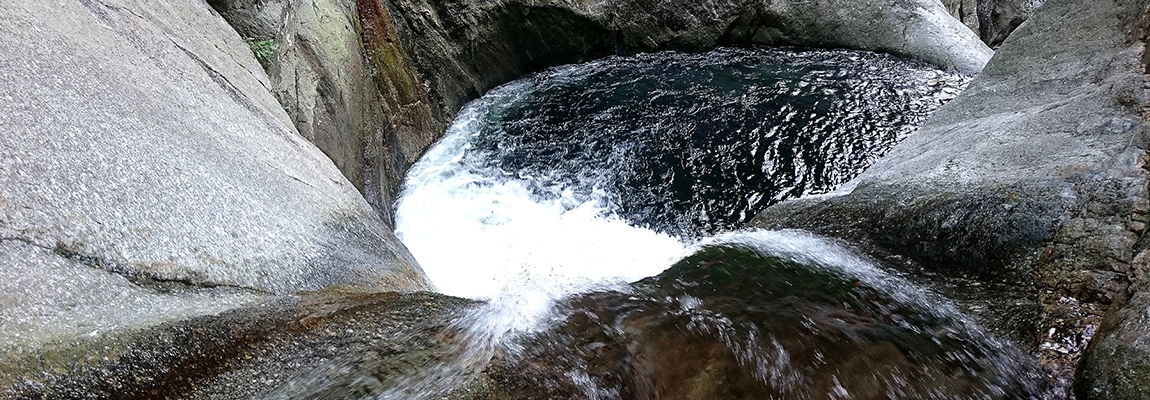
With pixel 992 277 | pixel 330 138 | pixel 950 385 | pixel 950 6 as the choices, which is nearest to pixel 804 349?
pixel 950 385

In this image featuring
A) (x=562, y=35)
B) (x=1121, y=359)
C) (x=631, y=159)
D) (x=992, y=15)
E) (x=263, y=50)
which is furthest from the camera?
(x=992, y=15)

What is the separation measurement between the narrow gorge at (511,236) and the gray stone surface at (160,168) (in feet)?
0.05

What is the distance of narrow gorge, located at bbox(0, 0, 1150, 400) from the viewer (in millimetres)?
2318

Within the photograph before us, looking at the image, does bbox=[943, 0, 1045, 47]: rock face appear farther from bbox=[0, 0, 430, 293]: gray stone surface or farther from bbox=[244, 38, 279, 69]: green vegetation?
bbox=[0, 0, 430, 293]: gray stone surface

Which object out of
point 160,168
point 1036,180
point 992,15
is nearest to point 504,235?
point 160,168

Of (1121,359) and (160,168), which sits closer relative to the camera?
(1121,359)

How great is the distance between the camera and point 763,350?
2.82m

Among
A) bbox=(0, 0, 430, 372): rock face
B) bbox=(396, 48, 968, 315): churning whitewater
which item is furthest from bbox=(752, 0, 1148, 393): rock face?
bbox=(0, 0, 430, 372): rock face

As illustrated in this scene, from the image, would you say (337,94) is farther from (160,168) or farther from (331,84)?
(160,168)

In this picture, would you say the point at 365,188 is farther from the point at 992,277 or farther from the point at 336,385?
the point at 992,277

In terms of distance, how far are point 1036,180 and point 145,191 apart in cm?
552

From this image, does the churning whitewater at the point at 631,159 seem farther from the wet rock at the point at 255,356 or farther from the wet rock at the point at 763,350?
the wet rock at the point at 255,356

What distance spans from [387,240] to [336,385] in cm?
230

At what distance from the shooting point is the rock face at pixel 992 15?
41.8ft
